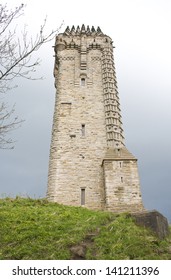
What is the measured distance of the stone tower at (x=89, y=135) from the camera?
58.0ft

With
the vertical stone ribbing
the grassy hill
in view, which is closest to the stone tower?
the vertical stone ribbing

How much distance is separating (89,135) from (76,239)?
1199cm

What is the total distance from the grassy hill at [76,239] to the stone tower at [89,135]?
6.77 meters

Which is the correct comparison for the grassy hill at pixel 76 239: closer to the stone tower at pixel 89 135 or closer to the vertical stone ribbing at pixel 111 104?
the stone tower at pixel 89 135

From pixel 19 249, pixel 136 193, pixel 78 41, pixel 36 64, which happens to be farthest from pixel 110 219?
pixel 78 41

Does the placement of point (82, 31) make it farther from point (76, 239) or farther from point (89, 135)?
point (76, 239)

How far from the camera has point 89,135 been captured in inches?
798

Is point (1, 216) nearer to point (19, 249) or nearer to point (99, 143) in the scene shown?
point (19, 249)

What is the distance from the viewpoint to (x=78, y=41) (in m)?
25.0

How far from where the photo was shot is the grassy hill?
789 cm

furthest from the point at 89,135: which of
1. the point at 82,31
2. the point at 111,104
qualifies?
the point at 82,31

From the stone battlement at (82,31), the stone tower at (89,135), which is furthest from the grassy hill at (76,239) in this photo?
the stone battlement at (82,31)

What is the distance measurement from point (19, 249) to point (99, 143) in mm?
12489

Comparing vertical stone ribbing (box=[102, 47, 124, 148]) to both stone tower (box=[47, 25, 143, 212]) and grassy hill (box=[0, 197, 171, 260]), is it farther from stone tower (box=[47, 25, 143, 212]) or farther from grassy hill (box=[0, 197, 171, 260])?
grassy hill (box=[0, 197, 171, 260])
